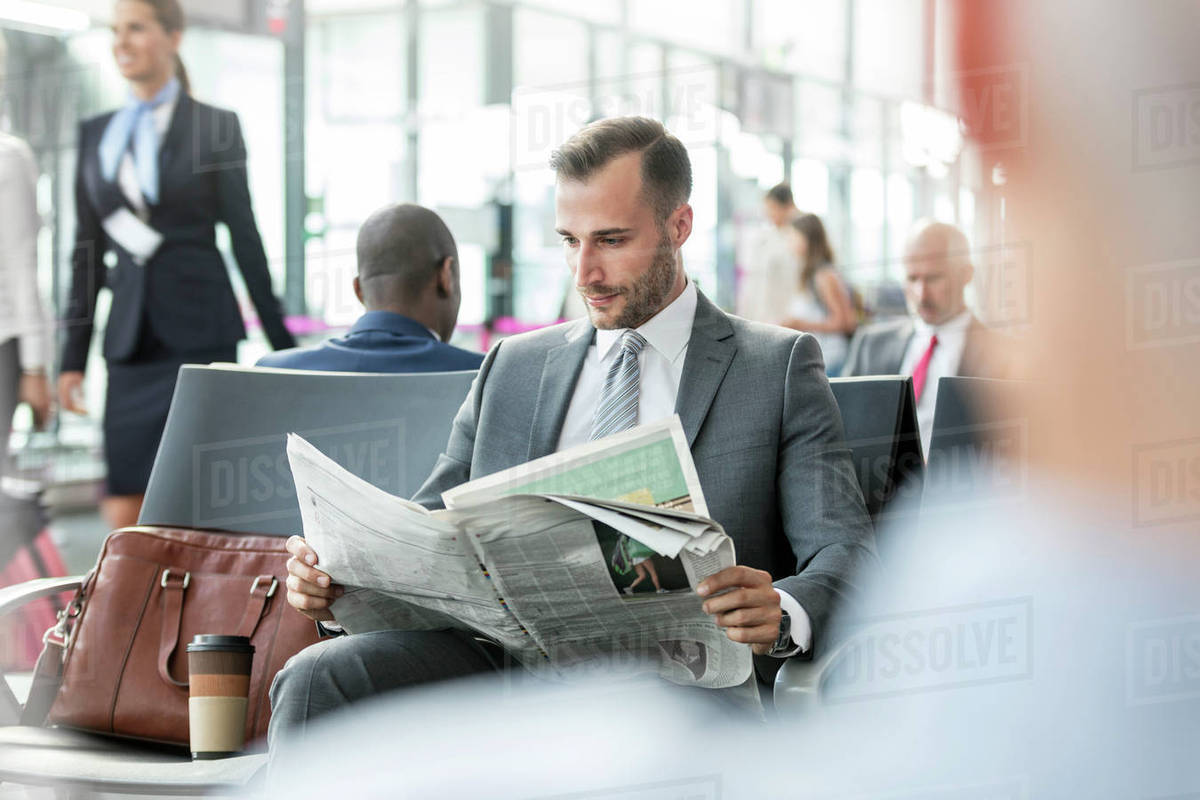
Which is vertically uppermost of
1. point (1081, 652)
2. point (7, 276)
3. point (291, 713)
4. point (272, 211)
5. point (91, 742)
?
point (272, 211)

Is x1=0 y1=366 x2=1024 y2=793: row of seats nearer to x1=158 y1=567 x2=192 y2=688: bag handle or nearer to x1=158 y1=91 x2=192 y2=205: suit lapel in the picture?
x1=158 y1=567 x2=192 y2=688: bag handle

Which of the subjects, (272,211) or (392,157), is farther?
(392,157)

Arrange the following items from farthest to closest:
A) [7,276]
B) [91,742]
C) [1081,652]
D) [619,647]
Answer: [7,276]
[91,742]
[619,647]
[1081,652]

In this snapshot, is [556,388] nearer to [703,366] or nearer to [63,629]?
[703,366]

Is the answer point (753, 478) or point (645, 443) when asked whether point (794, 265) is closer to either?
point (753, 478)

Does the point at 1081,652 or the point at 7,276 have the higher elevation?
the point at 7,276

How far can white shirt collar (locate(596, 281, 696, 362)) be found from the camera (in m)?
1.67

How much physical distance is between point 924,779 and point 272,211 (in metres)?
5.66

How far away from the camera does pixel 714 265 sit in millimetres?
8383

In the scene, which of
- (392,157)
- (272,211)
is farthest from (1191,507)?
(392,157)

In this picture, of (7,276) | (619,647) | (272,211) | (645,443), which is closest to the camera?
(645,443)

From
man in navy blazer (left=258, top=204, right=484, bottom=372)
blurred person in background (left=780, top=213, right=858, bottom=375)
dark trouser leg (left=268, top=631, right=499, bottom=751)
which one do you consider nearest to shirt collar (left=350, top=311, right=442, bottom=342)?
man in navy blazer (left=258, top=204, right=484, bottom=372)

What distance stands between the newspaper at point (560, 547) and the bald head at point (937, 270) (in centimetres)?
204

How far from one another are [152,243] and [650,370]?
2.23 metres
